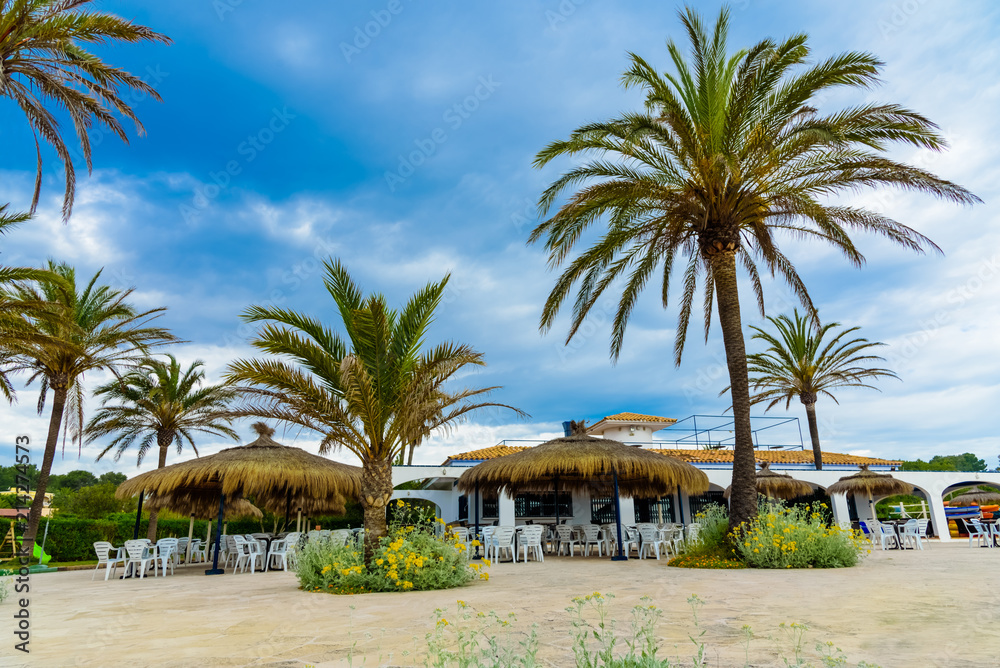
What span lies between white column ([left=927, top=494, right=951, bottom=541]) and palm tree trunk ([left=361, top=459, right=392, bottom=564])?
983 inches

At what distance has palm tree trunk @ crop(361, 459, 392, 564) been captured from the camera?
8.95 m

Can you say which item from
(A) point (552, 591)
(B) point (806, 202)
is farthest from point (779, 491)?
(A) point (552, 591)

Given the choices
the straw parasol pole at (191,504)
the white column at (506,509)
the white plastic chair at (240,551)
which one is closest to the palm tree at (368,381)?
the white plastic chair at (240,551)

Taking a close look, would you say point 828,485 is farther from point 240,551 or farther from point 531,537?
point 240,551

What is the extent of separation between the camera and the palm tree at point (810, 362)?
22938 mm

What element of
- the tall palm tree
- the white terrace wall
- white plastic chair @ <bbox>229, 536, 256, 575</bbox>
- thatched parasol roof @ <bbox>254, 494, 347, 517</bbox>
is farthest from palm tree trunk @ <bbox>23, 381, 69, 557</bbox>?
the white terrace wall

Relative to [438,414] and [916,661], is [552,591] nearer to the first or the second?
[438,414]

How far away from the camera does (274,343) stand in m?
8.80

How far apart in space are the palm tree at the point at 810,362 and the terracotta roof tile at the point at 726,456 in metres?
3.16

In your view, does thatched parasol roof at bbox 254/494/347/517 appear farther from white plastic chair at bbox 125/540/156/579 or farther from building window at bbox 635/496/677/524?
building window at bbox 635/496/677/524

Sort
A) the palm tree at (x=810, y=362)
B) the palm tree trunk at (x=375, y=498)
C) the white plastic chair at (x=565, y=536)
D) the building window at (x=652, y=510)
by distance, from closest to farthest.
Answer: the palm tree trunk at (x=375, y=498)
the white plastic chair at (x=565, y=536)
the palm tree at (x=810, y=362)
the building window at (x=652, y=510)

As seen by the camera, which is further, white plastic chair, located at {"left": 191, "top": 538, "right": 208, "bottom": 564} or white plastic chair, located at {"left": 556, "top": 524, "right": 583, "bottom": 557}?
white plastic chair, located at {"left": 191, "top": 538, "right": 208, "bottom": 564}

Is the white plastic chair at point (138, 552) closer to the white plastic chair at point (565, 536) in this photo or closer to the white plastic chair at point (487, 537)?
the white plastic chair at point (487, 537)

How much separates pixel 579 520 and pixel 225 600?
17.9 m
